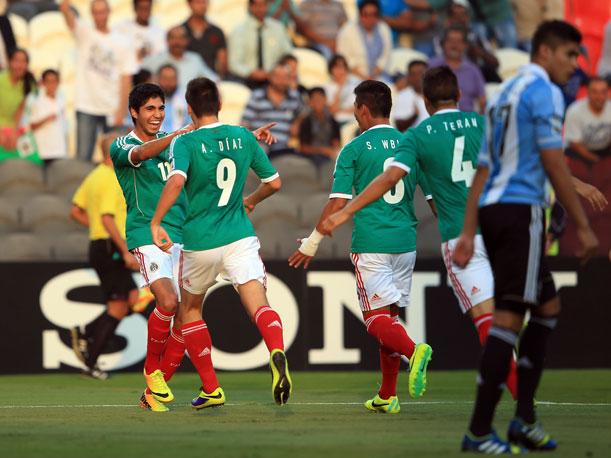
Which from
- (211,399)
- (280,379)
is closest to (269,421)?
(280,379)

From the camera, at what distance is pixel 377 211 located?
8070mm

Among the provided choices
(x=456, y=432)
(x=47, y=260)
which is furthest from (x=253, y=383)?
(x=456, y=432)

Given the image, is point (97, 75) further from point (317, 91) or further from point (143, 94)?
point (143, 94)

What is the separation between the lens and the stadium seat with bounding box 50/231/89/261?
44.2ft

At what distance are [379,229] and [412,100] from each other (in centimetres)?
657

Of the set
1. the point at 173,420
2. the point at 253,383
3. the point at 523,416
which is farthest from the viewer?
the point at 253,383

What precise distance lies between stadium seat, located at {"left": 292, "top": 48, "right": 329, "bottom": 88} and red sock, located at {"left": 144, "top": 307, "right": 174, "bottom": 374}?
760cm

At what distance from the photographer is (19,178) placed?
13.8 metres

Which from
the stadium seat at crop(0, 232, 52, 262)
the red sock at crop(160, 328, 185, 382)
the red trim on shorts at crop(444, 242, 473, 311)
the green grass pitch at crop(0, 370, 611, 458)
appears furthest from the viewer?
the stadium seat at crop(0, 232, 52, 262)

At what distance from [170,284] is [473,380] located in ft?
13.7

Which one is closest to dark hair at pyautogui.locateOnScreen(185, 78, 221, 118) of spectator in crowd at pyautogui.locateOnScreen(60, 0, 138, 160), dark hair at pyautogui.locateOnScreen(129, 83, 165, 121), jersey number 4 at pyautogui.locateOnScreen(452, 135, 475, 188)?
dark hair at pyautogui.locateOnScreen(129, 83, 165, 121)

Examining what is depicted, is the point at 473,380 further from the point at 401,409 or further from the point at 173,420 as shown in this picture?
the point at 173,420

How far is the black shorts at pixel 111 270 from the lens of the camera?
11836mm

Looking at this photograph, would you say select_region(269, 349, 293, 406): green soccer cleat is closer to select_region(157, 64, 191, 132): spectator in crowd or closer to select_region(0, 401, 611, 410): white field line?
select_region(0, 401, 611, 410): white field line
